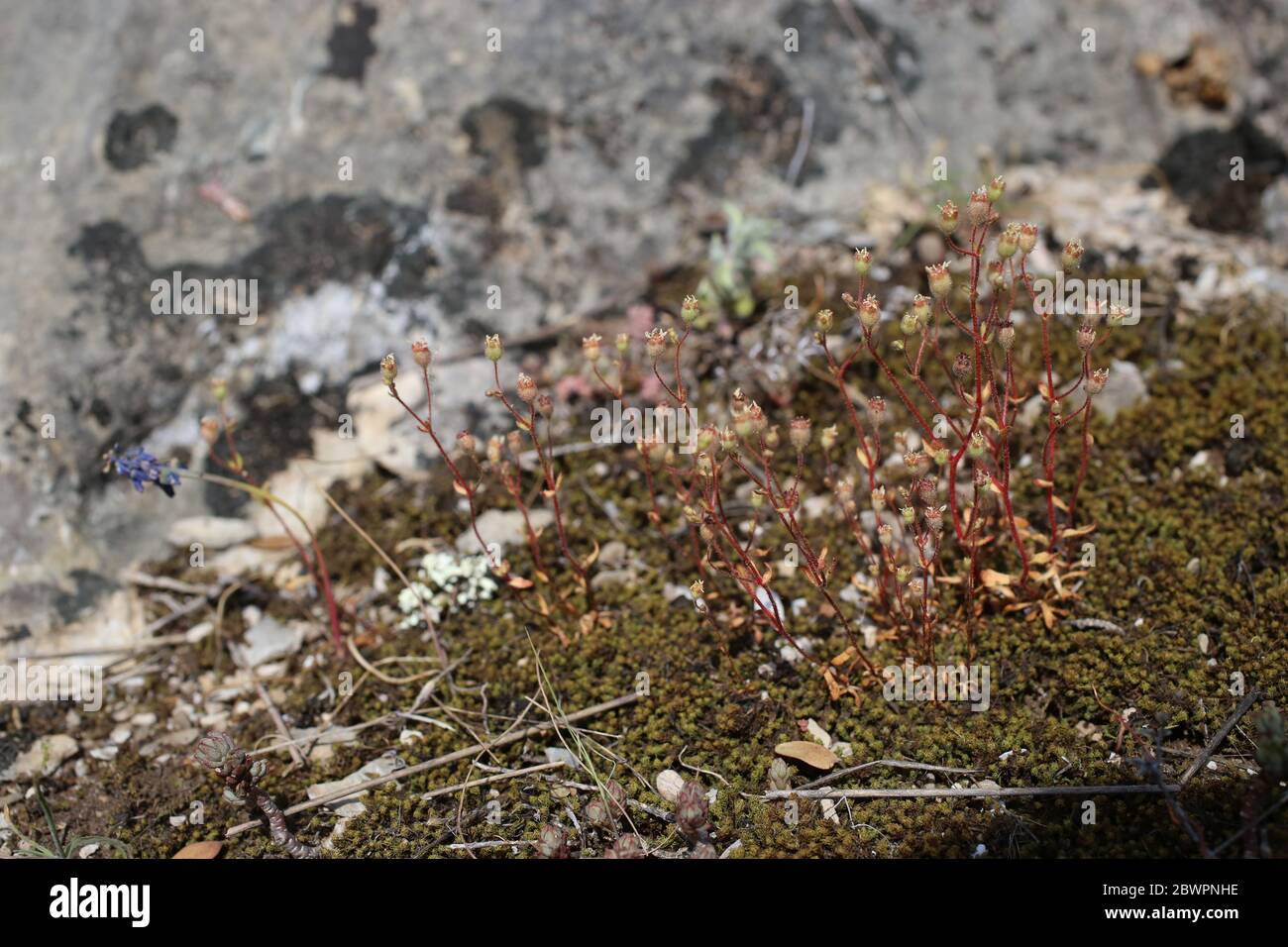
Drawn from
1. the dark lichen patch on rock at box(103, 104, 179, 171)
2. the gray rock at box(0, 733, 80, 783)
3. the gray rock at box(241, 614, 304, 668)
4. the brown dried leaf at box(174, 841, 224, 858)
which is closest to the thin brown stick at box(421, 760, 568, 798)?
the brown dried leaf at box(174, 841, 224, 858)

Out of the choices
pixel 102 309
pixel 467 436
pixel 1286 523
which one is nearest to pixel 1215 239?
pixel 1286 523

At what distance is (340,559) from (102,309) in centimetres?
178

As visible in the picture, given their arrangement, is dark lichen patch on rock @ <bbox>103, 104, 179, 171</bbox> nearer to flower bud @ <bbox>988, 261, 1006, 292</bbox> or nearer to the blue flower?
the blue flower

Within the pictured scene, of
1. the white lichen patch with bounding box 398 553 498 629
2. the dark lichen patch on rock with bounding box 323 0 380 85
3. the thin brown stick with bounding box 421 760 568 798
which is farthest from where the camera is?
the dark lichen patch on rock with bounding box 323 0 380 85

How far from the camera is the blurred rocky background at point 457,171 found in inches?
190

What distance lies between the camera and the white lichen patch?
A: 164 inches

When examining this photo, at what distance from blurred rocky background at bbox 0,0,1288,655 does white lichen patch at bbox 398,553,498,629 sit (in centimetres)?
70

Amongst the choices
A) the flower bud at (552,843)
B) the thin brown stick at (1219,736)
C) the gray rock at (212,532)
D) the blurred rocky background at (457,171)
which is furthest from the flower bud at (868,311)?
the gray rock at (212,532)

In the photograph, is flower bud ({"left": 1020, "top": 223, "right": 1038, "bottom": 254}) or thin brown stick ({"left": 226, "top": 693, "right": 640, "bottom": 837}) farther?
thin brown stick ({"left": 226, "top": 693, "right": 640, "bottom": 837})

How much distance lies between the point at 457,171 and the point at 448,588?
2.24 meters

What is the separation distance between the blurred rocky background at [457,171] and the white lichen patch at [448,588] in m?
0.70

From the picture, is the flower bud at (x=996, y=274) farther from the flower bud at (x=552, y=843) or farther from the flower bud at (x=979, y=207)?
the flower bud at (x=552, y=843)

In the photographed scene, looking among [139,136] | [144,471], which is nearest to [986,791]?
[144,471]

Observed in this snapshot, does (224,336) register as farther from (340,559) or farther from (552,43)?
(552,43)
